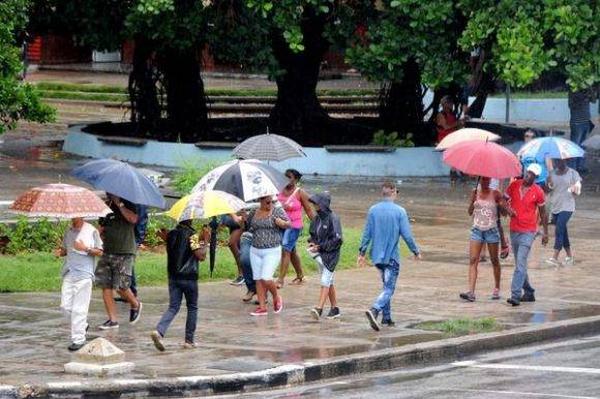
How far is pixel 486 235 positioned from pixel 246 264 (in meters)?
2.82

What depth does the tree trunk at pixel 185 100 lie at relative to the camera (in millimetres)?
34406

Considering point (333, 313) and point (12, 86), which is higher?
point (12, 86)

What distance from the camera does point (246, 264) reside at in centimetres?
1730

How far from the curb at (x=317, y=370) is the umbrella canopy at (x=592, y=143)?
21128 mm

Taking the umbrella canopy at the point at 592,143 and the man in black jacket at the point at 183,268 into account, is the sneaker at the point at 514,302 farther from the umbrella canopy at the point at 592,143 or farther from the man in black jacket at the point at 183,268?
the umbrella canopy at the point at 592,143

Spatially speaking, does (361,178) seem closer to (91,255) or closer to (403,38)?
(403,38)

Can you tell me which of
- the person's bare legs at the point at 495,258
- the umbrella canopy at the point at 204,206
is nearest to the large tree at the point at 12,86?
the umbrella canopy at the point at 204,206

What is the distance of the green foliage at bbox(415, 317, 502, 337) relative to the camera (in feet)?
52.3

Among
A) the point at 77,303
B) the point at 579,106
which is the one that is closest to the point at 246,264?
the point at 77,303

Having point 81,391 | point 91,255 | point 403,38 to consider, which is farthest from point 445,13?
point 81,391

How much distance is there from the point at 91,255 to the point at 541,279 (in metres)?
7.26

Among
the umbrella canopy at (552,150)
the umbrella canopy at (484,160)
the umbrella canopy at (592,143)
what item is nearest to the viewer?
the umbrella canopy at (484,160)

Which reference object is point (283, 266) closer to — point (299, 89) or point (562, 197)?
point (562, 197)

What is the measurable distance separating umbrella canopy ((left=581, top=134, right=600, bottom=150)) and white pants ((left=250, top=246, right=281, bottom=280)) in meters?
22.1
